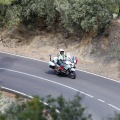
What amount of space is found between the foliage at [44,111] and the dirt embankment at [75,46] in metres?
14.9

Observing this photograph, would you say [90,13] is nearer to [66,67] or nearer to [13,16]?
[66,67]

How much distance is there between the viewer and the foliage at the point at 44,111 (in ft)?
23.0

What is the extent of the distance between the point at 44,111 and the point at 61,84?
13694mm

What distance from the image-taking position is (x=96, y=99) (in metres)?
19.1

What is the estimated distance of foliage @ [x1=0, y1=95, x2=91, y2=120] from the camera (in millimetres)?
6996

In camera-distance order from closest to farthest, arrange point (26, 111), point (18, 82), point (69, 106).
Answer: point (26, 111) < point (69, 106) < point (18, 82)

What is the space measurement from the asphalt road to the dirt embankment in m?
1.62

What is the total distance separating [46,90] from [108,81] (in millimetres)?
3965

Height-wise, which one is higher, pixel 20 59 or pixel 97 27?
pixel 97 27

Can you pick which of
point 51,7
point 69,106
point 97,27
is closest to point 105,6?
point 97,27

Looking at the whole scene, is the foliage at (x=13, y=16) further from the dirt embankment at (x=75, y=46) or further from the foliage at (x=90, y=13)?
the foliage at (x=90, y=13)

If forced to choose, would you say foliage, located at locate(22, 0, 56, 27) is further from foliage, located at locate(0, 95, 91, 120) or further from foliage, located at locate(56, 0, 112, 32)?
foliage, located at locate(0, 95, 91, 120)

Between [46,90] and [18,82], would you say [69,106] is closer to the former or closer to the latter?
[46,90]

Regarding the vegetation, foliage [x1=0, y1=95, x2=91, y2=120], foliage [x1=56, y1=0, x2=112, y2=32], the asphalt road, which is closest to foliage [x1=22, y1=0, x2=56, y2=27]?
the vegetation
